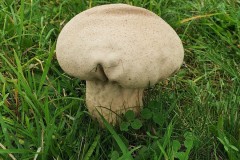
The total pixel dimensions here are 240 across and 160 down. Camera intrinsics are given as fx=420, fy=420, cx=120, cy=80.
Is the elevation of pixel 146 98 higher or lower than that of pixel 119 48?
lower

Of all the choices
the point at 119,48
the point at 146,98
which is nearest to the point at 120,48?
the point at 119,48

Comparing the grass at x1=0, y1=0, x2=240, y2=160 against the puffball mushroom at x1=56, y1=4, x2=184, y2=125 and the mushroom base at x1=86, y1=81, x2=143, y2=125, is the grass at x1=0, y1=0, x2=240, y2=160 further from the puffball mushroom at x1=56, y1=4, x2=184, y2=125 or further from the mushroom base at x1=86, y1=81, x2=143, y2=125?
the puffball mushroom at x1=56, y1=4, x2=184, y2=125

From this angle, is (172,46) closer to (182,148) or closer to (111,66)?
(111,66)

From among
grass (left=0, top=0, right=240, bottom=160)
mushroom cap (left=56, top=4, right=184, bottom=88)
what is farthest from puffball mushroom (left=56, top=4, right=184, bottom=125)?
grass (left=0, top=0, right=240, bottom=160)

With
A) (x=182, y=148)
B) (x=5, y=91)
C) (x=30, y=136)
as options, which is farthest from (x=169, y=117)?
(x=5, y=91)

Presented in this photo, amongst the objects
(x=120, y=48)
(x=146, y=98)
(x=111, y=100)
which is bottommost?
(x=146, y=98)

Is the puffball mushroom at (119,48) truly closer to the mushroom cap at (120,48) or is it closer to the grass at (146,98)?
the mushroom cap at (120,48)

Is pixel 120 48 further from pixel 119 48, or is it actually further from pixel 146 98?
pixel 146 98

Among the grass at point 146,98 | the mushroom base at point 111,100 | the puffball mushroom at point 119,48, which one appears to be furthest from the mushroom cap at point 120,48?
the grass at point 146,98
